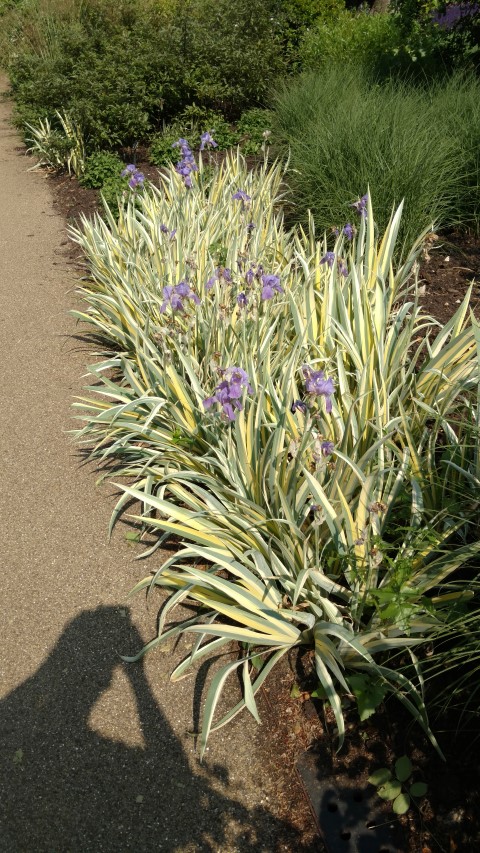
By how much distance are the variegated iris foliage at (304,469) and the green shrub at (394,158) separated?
817 millimetres

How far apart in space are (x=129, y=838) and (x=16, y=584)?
3.41 ft

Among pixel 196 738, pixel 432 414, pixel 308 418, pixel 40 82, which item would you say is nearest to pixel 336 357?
pixel 432 414

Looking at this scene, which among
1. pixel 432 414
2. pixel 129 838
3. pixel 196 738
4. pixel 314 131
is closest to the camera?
pixel 129 838

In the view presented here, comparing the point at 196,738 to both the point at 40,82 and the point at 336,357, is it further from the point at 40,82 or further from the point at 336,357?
the point at 40,82

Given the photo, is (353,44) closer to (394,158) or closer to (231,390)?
(394,158)

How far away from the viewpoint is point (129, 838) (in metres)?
1.83

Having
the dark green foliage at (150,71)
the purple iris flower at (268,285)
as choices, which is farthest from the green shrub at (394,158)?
the dark green foliage at (150,71)

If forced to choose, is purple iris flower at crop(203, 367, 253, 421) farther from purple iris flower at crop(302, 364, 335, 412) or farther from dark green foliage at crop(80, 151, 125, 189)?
dark green foliage at crop(80, 151, 125, 189)

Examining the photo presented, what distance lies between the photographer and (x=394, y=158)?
400cm

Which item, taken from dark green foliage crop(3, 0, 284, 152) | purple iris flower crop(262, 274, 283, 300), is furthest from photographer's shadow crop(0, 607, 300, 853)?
dark green foliage crop(3, 0, 284, 152)

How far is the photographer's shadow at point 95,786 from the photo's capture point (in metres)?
1.82


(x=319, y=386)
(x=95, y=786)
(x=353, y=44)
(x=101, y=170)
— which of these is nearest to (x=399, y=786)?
(x=95, y=786)

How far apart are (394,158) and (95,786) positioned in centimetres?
355

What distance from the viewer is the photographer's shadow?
5.98 ft
